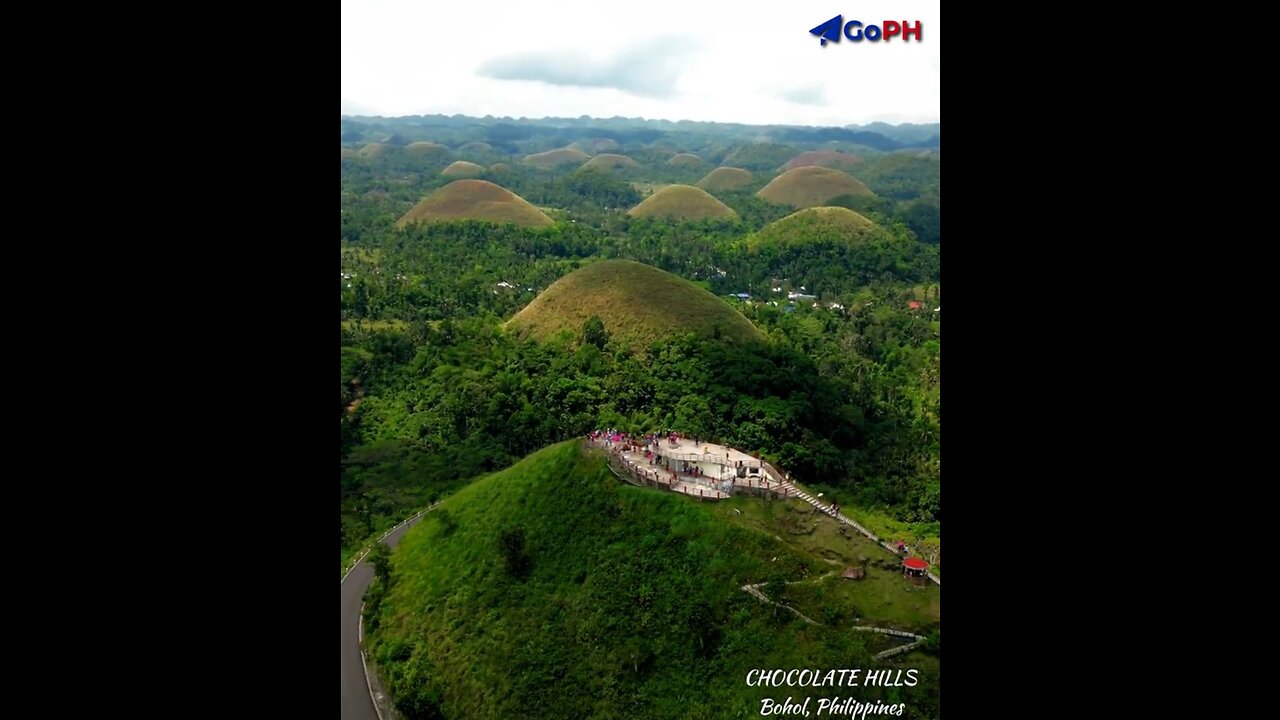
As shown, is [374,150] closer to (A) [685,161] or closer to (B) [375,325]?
(A) [685,161]

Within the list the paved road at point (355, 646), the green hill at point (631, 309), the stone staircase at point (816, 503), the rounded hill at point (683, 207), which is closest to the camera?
the paved road at point (355, 646)

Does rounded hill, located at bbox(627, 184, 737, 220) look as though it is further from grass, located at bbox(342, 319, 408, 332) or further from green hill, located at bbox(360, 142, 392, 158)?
green hill, located at bbox(360, 142, 392, 158)

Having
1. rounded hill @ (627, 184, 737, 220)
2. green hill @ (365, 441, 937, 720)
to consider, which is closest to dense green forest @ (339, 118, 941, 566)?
rounded hill @ (627, 184, 737, 220)

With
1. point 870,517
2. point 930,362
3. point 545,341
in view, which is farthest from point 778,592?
point 930,362

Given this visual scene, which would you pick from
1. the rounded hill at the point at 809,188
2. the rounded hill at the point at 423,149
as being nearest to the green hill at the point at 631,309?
the rounded hill at the point at 809,188

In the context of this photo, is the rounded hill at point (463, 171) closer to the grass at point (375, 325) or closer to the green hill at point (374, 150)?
the green hill at point (374, 150)

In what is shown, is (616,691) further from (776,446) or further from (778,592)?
(776,446)
